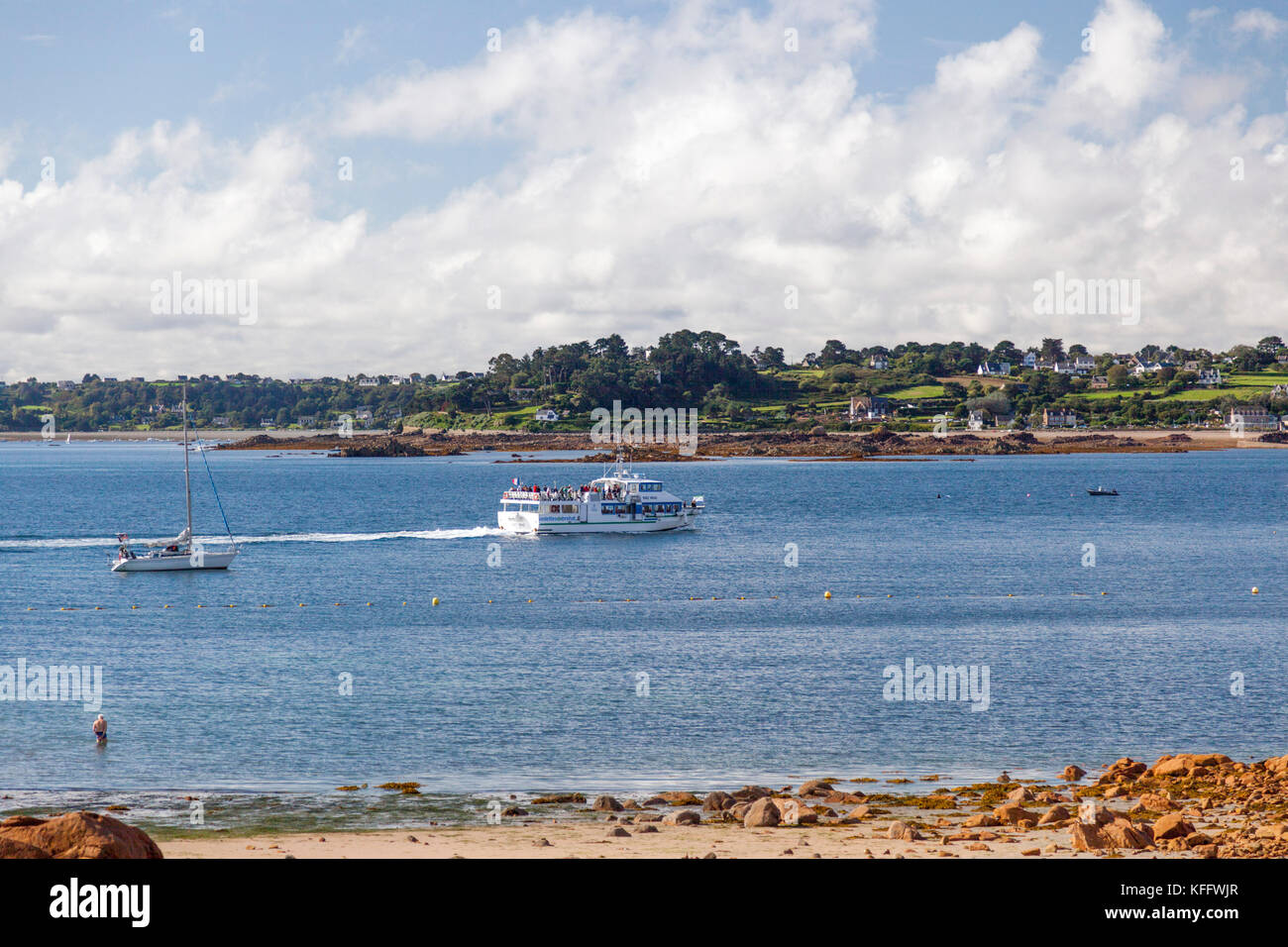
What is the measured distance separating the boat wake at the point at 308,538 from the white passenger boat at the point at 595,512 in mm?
2970

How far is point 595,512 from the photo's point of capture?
336 feet

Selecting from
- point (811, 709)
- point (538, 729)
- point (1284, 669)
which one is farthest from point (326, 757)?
point (1284, 669)

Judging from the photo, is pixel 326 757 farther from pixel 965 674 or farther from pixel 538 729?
pixel 965 674

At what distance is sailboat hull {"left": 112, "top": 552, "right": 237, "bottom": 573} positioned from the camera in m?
75.6

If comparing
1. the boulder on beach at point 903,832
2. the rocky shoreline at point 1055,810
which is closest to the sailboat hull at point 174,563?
the rocky shoreline at point 1055,810

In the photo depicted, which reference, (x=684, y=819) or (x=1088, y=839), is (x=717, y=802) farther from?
(x=1088, y=839)

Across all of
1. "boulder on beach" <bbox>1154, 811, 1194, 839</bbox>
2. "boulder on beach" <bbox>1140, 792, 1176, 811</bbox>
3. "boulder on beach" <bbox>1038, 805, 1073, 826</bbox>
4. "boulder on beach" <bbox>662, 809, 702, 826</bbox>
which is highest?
"boulder on beach" <bbox>1154, 811, 1194, 839</bbox>

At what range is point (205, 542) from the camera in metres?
86.5

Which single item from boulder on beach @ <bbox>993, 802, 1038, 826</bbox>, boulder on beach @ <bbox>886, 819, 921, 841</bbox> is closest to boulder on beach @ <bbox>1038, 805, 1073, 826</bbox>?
boulder on beach @ <bbox>993, 802, 1038, 826</bbox>

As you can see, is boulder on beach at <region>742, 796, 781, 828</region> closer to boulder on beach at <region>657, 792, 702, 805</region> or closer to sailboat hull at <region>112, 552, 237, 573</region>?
boulder on beach at <region>657, 792, 702, 805</region>

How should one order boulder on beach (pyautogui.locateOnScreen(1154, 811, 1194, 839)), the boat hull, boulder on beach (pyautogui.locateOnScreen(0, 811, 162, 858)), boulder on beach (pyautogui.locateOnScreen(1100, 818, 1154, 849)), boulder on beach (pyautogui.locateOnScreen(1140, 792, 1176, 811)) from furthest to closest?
A: the boat hull → boulder on beach (pyautogui.locateOnScreen(1140, 792, 1176, 811)) → boulder on beach (pyautogui.locateOnScreen(1154, 811, 1194, 839)) → boulder on beach (pyautogui.locateOnScreen(1100, 818, 1154, 849)) → boulder on beach (pyautogui.locateOnScreen(0, 811, 162, 858))

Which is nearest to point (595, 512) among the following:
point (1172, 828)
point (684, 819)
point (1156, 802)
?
point (684, 819)

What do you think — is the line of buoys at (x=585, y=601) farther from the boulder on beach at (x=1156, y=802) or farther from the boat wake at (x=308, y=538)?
the boulder on beach at (x=1156, y=802)

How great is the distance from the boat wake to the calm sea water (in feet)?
1.68
